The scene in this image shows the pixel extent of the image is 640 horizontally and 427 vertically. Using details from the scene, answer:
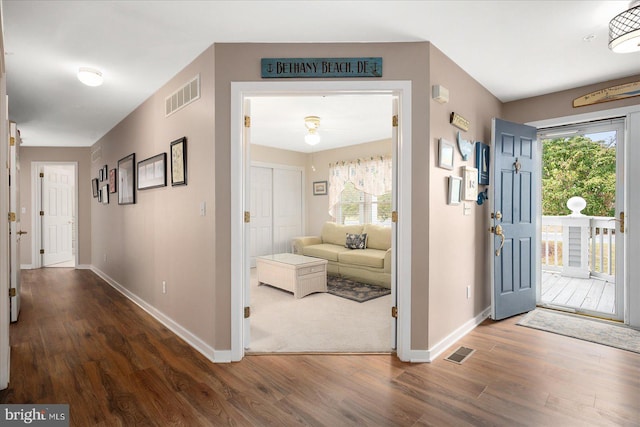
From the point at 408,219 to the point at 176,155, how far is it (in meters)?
2.14

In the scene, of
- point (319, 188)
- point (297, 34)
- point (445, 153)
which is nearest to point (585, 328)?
point (445, 153)

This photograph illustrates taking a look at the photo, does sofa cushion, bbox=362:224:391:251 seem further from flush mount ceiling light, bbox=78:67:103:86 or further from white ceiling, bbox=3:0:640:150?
flush mount ceiling light, bbox=78:67:103:86

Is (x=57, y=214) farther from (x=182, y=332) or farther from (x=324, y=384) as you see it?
(x=324, y=384)

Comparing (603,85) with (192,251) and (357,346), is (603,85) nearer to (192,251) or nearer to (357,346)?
Result: (357,346)

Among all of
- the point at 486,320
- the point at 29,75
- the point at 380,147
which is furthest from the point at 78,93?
the point at 486,320

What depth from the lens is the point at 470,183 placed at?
296 centimetres

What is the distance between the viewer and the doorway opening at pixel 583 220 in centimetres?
330

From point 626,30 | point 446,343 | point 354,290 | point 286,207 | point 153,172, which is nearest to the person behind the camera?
point 626,30

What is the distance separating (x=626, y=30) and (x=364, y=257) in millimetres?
3555

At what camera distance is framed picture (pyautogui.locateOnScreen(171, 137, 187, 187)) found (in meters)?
2.77

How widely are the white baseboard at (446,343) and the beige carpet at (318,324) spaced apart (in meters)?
0.26

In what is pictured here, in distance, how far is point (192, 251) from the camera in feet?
8.84

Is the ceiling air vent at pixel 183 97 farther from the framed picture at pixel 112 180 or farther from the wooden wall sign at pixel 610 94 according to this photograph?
the wooden wall sign at pixel 610 94

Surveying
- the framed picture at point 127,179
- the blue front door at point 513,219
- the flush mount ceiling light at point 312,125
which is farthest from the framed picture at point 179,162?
the blue front door at point 513,219
